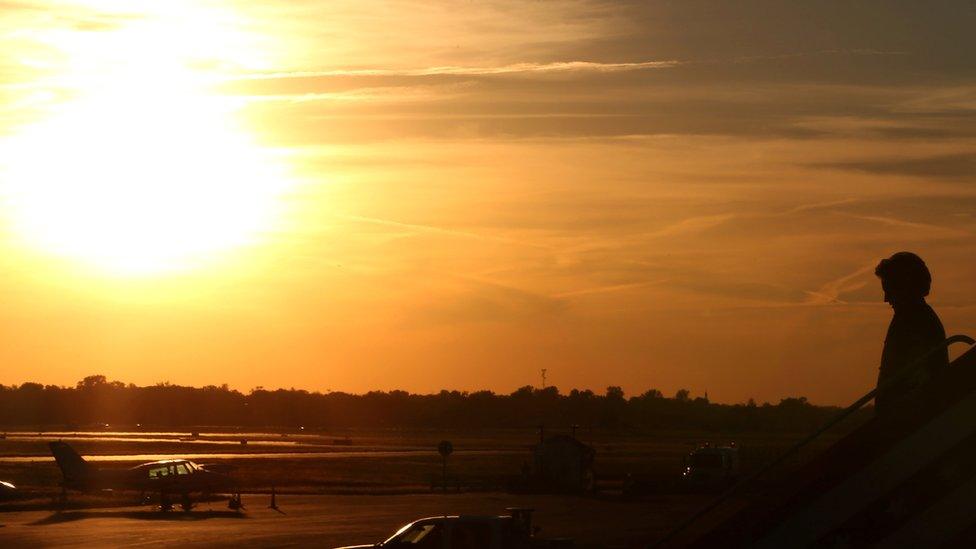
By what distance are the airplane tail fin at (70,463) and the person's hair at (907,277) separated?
4829 centimetres

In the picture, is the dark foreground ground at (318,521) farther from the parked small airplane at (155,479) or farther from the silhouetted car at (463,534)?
the silhouetted car at (463,534)

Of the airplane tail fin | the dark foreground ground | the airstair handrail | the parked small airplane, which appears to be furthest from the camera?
the airplane tail fin

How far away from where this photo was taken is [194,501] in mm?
50375

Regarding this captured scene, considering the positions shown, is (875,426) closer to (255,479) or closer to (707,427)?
(255,479)

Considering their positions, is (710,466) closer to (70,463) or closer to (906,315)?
(70,463)

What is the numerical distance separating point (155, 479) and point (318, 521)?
40.6ft

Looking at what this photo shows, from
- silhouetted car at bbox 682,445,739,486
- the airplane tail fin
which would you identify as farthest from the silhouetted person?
the airplane tail fin

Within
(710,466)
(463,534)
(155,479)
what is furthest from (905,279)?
(710,466)

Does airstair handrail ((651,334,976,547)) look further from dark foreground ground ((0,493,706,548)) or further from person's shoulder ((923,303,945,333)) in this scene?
dark foreground ground ((0,493,706,548))

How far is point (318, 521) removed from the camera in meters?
38.1

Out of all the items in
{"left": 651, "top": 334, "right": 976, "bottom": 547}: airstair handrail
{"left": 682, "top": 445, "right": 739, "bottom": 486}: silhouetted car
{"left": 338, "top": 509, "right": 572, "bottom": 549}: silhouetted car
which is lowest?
{"left": 338, "top": 509, "right": 572, "bottom": 549}: silhouetted car

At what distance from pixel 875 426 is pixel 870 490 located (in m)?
0.24

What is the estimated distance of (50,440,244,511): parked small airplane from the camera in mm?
47031

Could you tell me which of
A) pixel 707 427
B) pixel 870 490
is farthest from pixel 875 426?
pixel 707 427
